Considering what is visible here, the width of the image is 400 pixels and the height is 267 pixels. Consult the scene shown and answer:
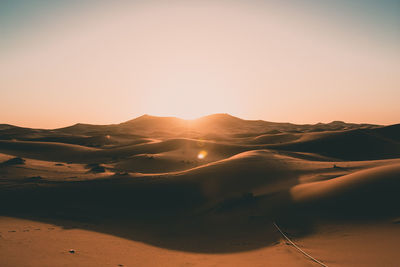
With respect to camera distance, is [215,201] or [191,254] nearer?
[191,254]

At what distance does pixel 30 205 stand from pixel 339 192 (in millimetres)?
13875

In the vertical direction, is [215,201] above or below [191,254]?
above

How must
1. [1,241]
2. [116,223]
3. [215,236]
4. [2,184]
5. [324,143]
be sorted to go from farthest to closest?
[324,143]
[2,184]
[116,223]
[215,236]
[1,241]

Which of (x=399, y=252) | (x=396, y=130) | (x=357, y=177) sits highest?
(x=396, y=130)


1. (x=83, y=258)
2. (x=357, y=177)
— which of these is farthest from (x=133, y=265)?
(x=357, y=177)

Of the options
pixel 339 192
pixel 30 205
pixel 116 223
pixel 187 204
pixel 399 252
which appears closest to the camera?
pixel 399 252

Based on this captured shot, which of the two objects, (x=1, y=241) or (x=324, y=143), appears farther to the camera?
(x=324, y=143)

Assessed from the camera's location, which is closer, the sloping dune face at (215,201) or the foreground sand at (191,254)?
the foreground sand at (191,254)

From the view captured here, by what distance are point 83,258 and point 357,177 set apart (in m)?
10.7

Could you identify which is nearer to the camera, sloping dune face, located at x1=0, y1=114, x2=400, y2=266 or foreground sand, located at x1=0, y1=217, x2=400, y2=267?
foreground sand, located at x1=0, y1=217, x2=400, y2=267

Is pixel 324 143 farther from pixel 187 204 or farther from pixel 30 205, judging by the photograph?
pixel 30 205

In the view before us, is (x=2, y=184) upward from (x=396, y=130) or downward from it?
downward

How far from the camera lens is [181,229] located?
33.8 feet

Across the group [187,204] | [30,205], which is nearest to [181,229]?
[187,204]
